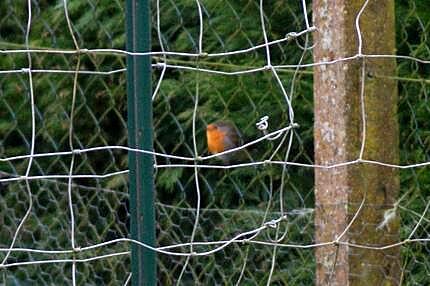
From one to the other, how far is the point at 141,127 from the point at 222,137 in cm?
75

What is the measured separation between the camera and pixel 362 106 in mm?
1656

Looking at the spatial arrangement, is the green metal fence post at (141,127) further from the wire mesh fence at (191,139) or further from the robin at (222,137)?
the robin at (222,137)

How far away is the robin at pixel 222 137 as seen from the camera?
223 cm

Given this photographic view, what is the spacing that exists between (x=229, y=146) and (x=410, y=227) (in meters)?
0.39

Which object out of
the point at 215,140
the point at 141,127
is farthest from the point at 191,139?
the point at 141,127

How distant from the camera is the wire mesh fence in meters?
2.12

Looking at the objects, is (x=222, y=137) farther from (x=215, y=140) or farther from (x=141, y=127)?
(x=141, y=127)

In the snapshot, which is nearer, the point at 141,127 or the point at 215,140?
the point at 141,127

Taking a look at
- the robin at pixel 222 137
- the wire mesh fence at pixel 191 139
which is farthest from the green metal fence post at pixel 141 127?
the robin at pixel 222 137

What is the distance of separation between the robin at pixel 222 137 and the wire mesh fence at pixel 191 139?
0.03m

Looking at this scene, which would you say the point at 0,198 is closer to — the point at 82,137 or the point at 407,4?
the point at 82,137

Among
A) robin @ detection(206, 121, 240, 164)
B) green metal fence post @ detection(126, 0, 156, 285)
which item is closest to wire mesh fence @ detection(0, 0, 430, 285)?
robin @ detection(206, 121, 240, 164)

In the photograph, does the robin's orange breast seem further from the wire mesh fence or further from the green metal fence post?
the green metal fence post

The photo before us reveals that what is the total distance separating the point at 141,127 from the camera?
58.9 inches
